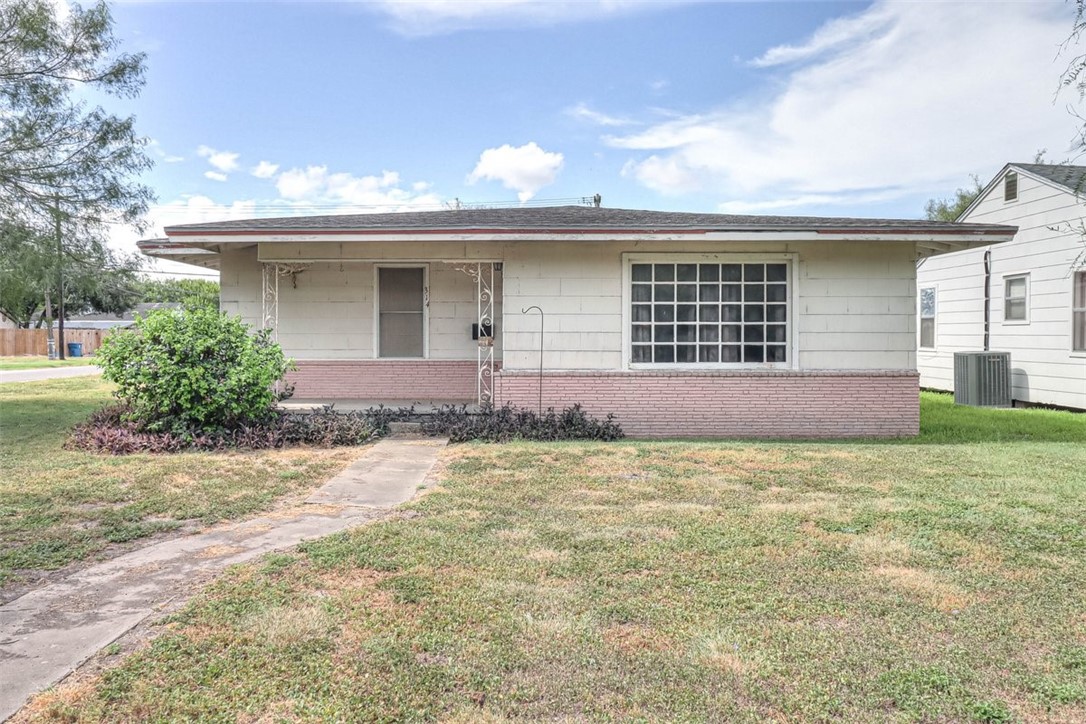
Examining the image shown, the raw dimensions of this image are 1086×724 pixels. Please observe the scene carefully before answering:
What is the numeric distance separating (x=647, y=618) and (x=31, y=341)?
4829 centimetres

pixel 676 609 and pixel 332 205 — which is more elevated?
pixel 332 205

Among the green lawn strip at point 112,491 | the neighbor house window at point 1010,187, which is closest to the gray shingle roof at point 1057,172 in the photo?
the neighbor house window at point 1010,187

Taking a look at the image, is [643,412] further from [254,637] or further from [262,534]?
[254,637]

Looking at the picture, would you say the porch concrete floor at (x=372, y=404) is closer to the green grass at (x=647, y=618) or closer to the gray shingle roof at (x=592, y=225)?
the gray shingle roof at (x=592, y=225)

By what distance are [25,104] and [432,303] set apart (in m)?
6.69

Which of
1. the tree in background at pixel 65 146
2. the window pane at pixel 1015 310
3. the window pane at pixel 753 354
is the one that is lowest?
the window pane at pixel 753 354

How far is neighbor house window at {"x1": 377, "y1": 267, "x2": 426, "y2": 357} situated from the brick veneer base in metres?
2.42

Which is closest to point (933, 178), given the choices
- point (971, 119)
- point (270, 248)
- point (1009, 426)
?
point (971, 119)

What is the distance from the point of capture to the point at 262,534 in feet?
15.5

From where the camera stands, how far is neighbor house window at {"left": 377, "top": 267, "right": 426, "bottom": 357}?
11.4 meters

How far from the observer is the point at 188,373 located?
7961mm

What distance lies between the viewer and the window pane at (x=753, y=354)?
994 cm

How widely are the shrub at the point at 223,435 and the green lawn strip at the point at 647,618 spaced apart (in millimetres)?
3245

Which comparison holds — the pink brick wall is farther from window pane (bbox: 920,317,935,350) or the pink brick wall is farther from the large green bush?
window pane (bbox: 920,317,935,350)
